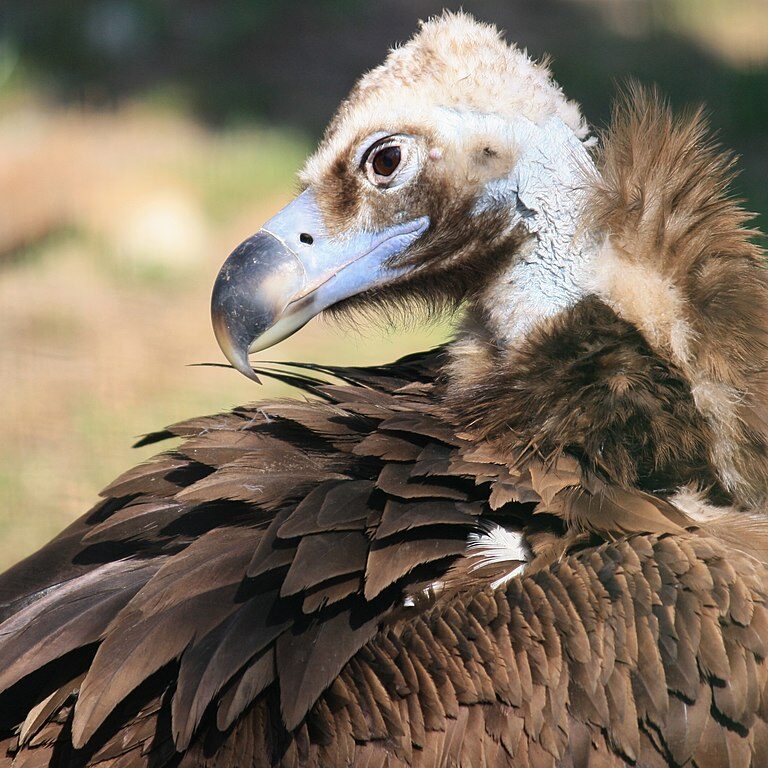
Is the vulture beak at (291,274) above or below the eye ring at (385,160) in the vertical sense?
below

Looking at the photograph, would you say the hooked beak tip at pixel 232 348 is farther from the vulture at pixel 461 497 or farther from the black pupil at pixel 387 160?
the black pupil at pixel 387 160

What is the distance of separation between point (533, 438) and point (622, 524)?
25 cm

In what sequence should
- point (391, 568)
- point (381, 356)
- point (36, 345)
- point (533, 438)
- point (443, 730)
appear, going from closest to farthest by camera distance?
point (443, 730), point (391, 568), point (533, 438), point (381, 356), point (36, 345)

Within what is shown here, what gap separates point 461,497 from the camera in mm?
2264

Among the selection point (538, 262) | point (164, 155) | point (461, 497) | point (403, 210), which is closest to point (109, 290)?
point (164, 155)

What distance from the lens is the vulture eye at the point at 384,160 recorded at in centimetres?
264

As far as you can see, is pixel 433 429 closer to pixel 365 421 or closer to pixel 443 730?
pixel 365 421

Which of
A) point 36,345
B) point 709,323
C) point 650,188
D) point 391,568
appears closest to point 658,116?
point 650,188

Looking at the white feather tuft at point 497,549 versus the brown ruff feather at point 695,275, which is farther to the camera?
the brown ruff feather at point 695,275

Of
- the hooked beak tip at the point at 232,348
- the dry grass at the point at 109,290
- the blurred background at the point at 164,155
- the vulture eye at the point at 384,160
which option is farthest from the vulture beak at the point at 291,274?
the blurred background at the point at 164,155

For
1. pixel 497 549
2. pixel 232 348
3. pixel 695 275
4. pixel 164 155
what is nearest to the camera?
pixel 497 549

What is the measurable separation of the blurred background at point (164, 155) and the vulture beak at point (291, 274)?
2.52 meters

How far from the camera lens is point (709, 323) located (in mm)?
2346

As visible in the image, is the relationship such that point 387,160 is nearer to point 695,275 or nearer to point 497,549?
point 695,275
